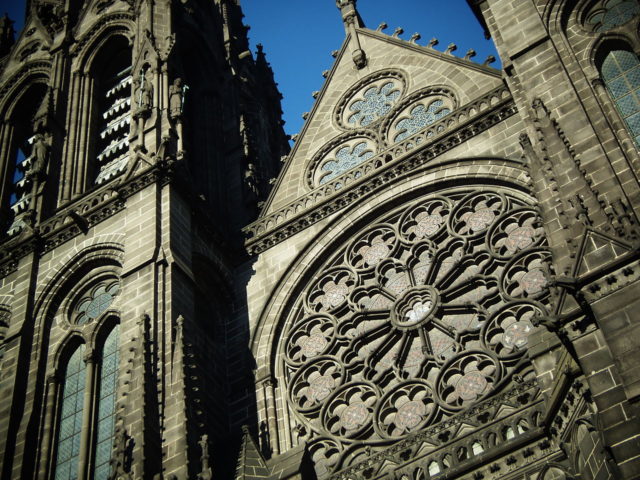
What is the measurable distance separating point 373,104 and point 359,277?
16.9 feet

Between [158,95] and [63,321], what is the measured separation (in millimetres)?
5751

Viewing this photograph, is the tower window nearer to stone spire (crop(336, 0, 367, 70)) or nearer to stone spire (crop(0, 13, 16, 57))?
stone spire (crop(336, 0, 367, 70))

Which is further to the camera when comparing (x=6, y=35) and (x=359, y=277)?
(x=6, y=35)

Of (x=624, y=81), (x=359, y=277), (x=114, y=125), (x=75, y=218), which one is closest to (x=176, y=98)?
(x=114, y=125)

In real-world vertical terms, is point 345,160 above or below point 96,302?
above

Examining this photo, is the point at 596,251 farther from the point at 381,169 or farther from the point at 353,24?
the point at 353,24

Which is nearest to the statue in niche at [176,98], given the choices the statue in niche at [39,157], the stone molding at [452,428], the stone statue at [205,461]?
the statue in niche at [39,157]

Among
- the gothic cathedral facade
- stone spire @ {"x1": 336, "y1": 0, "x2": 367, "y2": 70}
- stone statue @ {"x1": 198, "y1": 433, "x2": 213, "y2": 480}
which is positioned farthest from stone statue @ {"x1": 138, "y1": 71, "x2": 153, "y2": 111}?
stone statue @ {"x1": 198, "y1": 433, "x2": 213, "y2": 480}

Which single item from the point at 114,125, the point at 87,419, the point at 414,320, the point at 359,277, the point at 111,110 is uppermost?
the point at 111,110

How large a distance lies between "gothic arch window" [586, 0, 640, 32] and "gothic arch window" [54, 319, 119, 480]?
9.98 meters

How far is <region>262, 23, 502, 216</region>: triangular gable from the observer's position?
21156 millimetres

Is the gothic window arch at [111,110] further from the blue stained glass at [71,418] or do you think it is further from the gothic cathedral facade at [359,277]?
the blue stained glass at [71,418]

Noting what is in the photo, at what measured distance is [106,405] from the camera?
57.2 feet

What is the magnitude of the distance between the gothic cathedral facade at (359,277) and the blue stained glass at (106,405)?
0.05 metres
